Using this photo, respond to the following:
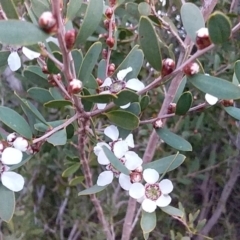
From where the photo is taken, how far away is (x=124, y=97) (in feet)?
1.95

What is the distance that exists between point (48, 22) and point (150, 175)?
33cm

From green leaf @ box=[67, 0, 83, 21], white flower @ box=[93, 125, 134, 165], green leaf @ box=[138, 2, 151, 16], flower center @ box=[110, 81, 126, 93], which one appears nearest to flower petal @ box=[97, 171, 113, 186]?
white flower @ box=[93, 125, 134, 165]

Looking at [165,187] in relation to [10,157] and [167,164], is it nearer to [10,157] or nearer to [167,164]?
[167,164]

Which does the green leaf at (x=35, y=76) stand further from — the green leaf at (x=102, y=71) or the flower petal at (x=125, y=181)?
the flower petal at (x=125, y=181)

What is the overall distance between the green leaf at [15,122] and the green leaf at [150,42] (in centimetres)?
21

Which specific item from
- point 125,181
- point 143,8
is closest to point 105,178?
point 125,181

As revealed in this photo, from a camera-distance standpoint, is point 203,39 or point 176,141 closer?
point 203,39

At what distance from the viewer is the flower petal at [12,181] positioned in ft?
2.08

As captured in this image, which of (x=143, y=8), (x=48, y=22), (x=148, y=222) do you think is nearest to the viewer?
(x=48, y=22)

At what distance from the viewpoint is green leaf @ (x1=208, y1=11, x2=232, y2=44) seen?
500 mm

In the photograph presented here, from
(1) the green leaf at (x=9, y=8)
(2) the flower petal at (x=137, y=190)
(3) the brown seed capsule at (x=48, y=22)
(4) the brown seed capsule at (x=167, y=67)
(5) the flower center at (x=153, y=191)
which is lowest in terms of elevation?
(5) the flower center at (x=153, y=191)

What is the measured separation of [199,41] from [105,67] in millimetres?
300

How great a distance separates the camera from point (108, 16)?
0.77 metres

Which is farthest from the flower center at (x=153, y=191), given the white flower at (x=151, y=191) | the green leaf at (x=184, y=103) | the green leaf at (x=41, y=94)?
the green leaf at (x=41, y=94)
